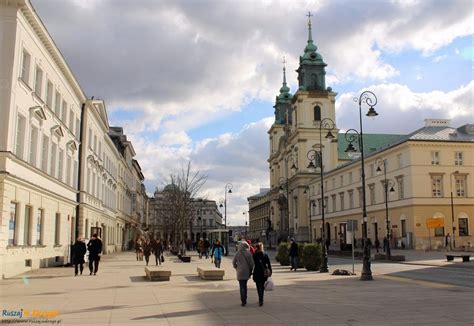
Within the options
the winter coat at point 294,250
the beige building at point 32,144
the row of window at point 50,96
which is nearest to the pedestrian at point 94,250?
the beige building at point 32,144

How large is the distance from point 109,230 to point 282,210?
60.4 meters

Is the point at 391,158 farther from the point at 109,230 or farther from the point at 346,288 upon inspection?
the point at 346,288

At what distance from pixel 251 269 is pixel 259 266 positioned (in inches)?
8.8

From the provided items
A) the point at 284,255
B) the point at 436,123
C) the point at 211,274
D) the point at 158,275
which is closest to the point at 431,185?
the point at 436,123

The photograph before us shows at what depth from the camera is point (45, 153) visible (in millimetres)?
27062

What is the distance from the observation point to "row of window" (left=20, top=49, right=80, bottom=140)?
23.2m

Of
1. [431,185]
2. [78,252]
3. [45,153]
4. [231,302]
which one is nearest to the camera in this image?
[231,302]

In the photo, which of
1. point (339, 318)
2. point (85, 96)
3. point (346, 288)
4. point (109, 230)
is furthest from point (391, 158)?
point (339, 318)

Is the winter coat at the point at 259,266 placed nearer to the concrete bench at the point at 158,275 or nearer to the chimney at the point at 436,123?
the concrete bench at the point at 158,275

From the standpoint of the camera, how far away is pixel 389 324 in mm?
10008

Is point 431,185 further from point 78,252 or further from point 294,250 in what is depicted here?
point 78,252

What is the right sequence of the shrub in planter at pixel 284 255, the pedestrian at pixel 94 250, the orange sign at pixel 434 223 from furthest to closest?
the orange sign at pixel 434 223, the shrub in planter at pixel 284 255, the pedestrian at pixel 94 250

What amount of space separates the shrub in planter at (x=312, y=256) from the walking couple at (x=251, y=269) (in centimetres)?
1387

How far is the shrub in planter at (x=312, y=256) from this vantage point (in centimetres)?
2650
